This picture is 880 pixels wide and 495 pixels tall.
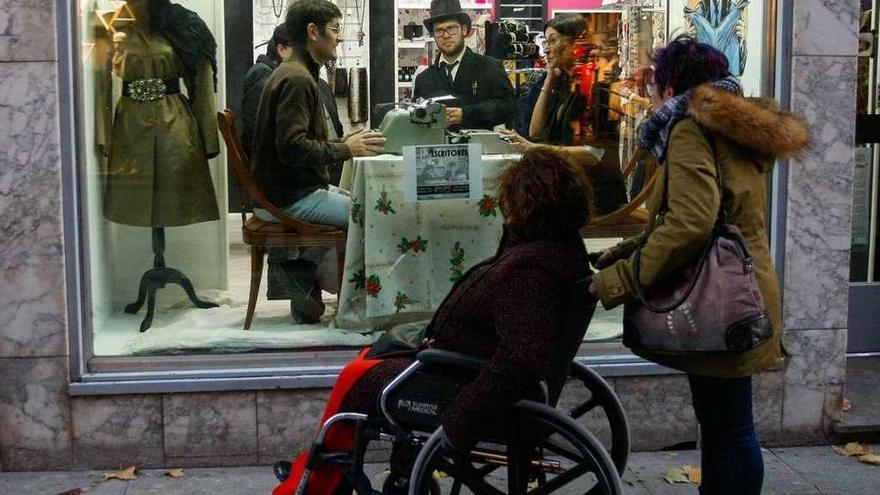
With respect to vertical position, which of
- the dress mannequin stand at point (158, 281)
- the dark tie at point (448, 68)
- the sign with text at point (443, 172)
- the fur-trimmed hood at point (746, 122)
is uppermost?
the dark tie at point (448, 68)

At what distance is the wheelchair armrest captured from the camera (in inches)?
137

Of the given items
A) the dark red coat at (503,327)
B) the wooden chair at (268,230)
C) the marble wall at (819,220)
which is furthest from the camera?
the wooden chair at (268,230)

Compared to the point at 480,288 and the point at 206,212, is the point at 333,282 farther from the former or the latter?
the point at 480,288

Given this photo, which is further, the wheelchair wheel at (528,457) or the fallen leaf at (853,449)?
the fallen leaf at (853,449)

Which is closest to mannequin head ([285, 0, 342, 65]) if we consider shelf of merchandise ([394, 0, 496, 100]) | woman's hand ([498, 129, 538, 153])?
shelf of merchandise ([394, 0, 496, 100])

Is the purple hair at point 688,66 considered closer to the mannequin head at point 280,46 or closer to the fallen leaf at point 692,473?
the fallen leaf at point 692,473

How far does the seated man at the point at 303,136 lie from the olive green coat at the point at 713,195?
80.2 inches

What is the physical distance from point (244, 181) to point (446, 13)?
46.1 inches

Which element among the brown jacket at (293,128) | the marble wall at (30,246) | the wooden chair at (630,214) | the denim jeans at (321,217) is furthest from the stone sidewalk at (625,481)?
the brown jacket at (293,128)

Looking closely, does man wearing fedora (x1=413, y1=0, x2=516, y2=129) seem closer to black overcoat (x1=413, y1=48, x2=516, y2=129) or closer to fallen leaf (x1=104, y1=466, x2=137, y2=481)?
black overcoat (x1=413, y1=48, x2=516, y2=129)

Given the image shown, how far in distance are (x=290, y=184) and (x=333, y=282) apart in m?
0.48

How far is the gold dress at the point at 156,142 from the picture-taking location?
544cm

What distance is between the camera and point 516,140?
5.54 metres

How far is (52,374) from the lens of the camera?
5.07 meters
